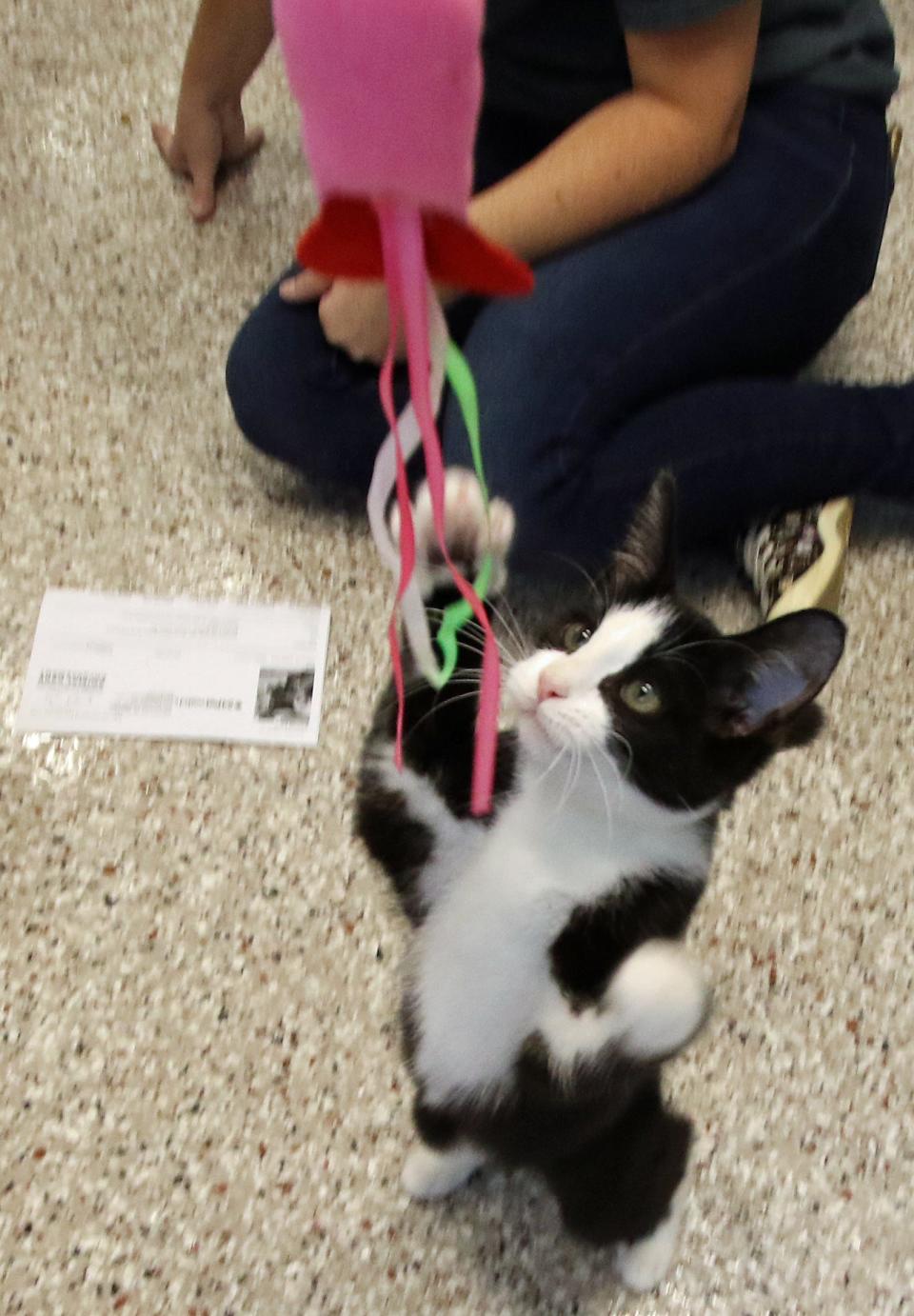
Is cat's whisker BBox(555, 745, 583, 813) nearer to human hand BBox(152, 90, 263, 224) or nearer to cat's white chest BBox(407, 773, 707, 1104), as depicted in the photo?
cat's white chest BBox(407, 773, 707, 1104)

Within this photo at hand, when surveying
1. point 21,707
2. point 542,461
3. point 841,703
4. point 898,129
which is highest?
point 898,129

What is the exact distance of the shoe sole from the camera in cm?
104

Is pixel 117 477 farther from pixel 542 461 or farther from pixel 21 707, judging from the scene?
pixel 542 461

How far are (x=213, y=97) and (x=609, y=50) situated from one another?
599mm

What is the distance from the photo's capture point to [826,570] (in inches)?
41.8

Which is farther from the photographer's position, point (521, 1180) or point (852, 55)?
point (852, 55)

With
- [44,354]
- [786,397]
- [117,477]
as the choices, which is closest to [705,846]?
[786,397]

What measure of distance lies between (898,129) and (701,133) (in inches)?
20.9

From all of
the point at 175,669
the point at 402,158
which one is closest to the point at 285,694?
the point at 175,669

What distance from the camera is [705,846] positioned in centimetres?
69

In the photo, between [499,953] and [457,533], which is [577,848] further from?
[457,533]

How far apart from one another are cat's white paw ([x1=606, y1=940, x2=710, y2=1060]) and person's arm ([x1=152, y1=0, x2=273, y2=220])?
1111 millimetres

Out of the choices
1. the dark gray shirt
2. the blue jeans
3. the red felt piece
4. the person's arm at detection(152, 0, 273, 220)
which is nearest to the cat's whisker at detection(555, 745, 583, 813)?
the red felt piece

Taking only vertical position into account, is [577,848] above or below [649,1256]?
above
